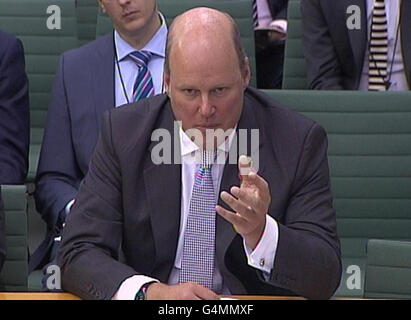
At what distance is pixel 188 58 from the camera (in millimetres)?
2396

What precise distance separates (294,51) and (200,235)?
6.45 feet

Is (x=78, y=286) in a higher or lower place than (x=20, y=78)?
lower

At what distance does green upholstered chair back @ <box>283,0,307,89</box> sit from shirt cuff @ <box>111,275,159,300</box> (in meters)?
2.15

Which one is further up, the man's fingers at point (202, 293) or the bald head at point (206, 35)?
the bald head at point (206, 35)

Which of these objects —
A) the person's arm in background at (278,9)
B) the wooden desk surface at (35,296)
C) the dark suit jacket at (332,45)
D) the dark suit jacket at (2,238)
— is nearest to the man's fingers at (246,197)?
the wooden desk surface at (35,296)

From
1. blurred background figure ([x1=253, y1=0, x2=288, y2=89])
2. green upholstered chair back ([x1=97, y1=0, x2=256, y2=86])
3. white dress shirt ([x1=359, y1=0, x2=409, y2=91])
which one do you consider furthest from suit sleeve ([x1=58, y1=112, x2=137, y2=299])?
blurred background figure ([x1=253, y1=0, x2=288, y2=89])

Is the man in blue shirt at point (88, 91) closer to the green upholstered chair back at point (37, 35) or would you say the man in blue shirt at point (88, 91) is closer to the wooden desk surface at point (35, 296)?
the green upholstered chair back at point (37, 35)

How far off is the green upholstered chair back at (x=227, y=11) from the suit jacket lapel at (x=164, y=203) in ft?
5.62

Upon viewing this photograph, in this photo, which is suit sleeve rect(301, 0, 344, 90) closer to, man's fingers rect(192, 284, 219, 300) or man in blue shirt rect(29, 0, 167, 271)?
man in blue shirt rect(29, 0, 167, 271)

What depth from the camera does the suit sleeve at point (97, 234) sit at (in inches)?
91.3
